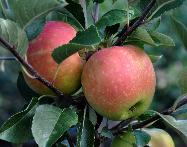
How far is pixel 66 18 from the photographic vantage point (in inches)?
42.1

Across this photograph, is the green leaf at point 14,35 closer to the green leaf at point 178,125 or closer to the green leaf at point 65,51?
the green leaf at point 65,51

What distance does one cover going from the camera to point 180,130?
94 centimetres

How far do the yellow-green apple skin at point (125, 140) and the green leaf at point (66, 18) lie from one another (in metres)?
0.25

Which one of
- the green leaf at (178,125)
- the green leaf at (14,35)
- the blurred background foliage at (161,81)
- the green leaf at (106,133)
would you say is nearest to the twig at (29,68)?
the green leaf at (14,35)

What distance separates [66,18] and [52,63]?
148 mm

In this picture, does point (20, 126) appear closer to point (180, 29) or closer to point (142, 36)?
point (142, 36)

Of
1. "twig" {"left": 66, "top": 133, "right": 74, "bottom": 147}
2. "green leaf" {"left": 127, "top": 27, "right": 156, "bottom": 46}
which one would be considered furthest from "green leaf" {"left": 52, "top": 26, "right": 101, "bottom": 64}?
"twig" {"left": 66, "top": 133, "right": 74, "bottom": 147}

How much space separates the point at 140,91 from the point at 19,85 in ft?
1.26

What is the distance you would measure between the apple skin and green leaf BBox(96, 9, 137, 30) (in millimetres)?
56

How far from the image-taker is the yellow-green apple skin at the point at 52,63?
0.96 meters

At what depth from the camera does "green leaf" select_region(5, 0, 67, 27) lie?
88 centimetres

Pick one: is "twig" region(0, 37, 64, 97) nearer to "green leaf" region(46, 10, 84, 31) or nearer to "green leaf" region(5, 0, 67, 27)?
"green leaf" region(5, 0, 67, 27)

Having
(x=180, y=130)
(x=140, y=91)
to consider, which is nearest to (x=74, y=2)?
(x=140, y=91)

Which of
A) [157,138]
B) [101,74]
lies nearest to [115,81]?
[101,74]
